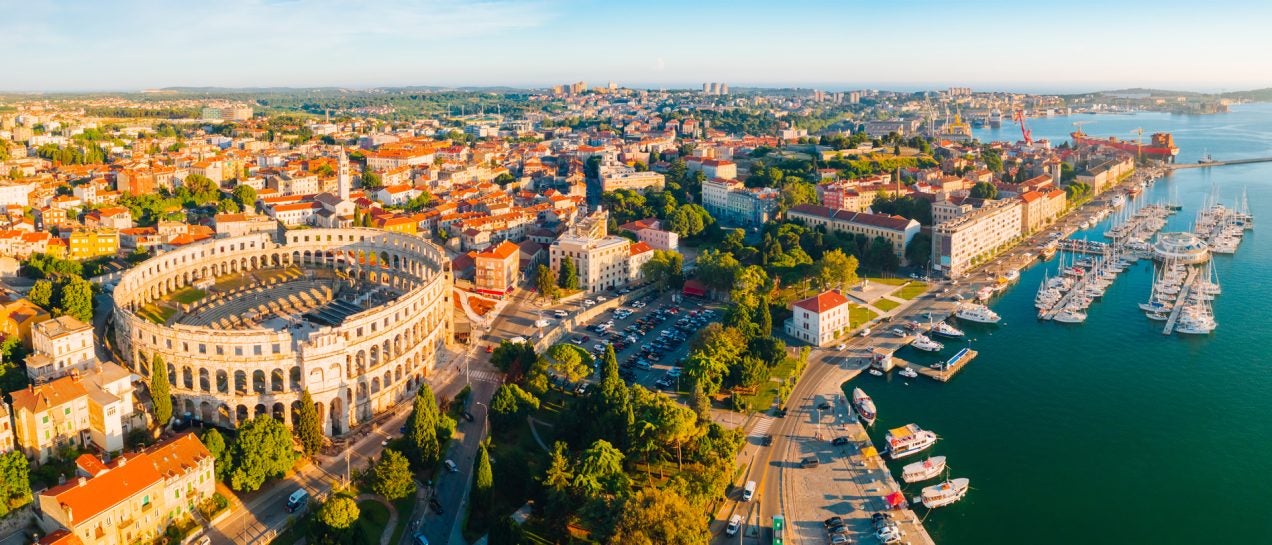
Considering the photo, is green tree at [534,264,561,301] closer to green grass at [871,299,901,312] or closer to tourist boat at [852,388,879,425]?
green grass at [871,299,901,312]

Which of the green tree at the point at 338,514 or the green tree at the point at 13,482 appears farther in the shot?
the green tree at the point at 13,482

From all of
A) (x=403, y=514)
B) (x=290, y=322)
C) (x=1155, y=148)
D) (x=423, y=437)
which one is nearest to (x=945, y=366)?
(x=423, y=437)

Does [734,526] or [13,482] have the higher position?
[13,482]

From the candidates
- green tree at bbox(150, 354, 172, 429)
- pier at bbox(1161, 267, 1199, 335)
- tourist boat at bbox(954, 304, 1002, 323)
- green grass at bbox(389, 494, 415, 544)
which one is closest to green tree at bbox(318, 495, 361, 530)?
green grass at bbox(389, 494, 415, 544)

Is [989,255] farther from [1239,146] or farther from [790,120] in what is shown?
[790,120]

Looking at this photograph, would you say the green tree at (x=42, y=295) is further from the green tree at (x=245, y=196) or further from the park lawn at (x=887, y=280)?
the park lawn at (x=887, y=280)

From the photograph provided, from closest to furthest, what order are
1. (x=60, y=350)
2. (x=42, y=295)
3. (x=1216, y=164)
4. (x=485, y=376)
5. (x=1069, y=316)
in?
(x=60, y=350) < (x=485, y=376) < (x=42, y=295) < (x=1069, y=316) < (x=1216, y=164)

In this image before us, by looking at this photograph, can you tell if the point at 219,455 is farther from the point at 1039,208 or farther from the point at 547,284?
the point at 1039,208

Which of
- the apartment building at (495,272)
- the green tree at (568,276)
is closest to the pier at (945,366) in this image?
the green tree at (568,276)
